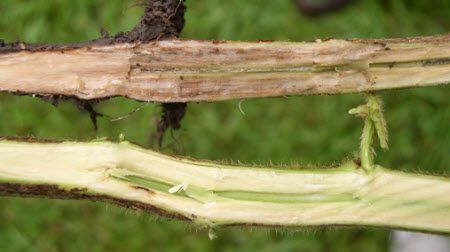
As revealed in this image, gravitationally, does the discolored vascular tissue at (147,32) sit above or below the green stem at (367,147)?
above

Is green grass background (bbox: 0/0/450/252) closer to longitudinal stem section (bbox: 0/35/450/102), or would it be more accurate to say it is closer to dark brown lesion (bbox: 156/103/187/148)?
dark brown lesion (bbox: 156/103/187/148)

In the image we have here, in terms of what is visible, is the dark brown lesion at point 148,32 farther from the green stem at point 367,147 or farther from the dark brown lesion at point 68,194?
the green stem at point 367,147

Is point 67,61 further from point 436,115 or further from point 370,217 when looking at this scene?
point 436,115

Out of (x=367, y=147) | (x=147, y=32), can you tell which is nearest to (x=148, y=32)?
(x=147, y=32)

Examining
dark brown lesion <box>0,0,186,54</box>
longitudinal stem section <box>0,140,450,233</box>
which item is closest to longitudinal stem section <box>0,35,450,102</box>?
dark brown lesion <box>0,0,186,54</box>

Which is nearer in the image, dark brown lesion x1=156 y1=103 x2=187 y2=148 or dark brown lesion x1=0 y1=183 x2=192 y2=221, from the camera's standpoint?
dark brown lesion x1=0 y1=183 x2=192 y2=221

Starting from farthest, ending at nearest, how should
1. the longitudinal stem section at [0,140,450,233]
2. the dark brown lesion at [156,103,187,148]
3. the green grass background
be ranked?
the green grass background, the dark brown lesion at [156,103,187,148], the longitudinal stem section at [0,140,450,233]

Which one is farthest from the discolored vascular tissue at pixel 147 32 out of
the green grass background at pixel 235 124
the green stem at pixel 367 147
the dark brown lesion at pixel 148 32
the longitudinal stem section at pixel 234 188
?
the green grass background at pixel 235 124
